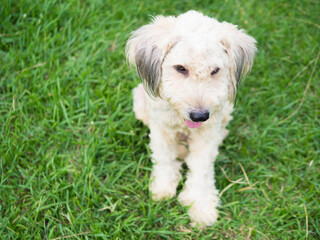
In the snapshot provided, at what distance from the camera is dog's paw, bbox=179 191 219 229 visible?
321cm

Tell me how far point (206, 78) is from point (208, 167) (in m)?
1.06

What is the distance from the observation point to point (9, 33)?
13.6ft

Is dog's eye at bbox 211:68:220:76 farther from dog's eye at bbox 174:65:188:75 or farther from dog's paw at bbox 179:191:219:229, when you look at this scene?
dog's paw at bbox 179:191:219:229

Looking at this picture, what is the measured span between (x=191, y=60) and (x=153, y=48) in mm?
370

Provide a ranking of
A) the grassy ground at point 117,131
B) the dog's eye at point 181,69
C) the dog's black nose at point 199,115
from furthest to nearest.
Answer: the grassy ground at point 117,131, the dog's eye at point 181,69, the dog's black nose at point 199,115

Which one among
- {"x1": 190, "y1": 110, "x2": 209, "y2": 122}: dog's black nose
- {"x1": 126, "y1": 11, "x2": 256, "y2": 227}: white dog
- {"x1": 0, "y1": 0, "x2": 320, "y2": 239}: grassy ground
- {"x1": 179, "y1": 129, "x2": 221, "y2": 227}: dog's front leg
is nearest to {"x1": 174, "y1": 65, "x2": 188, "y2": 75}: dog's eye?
{"x1": 126, "y1": 11, "x2": 256, "y2": 227}: white dog

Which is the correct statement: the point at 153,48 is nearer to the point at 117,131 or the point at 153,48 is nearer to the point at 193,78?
the point at 193,78

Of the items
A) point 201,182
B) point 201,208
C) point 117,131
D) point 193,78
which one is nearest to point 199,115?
point 193,78

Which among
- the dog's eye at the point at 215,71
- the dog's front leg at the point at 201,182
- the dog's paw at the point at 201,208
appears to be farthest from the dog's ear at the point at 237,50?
the dog's paw at the point at 201,208

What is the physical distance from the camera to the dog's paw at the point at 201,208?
10.5ft

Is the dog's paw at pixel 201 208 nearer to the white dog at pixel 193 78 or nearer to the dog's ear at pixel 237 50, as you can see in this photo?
the white dog at pixel 193 78

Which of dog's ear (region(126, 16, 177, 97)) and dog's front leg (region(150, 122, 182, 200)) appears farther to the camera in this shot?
dog's front leg (region(150, 122, 182, 200))

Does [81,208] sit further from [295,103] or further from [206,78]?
[295,103]

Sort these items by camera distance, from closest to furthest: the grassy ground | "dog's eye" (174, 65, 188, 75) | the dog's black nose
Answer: the dog's black nose → "dog's eye" (174, 65, 188, 75) → the grassy ground
